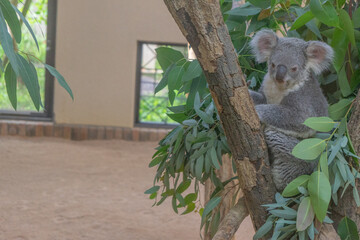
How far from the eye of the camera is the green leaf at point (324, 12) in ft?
5.24

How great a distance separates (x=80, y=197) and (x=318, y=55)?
9.01 feet

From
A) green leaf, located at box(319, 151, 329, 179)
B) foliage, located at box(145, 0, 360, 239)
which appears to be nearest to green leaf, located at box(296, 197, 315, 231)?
foliage, located at box(145, 0, 360, 239)

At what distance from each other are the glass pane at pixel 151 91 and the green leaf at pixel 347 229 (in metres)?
5.08

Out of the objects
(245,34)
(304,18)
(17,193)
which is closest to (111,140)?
(17,193)

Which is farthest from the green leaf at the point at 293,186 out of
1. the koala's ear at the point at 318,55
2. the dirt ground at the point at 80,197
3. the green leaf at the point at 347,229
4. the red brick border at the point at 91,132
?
the red brick border at the point at 91,132

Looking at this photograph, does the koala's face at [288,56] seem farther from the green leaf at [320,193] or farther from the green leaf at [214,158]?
the green leaf at [320,193]

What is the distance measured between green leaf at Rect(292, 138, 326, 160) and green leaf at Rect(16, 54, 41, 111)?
0.83 m

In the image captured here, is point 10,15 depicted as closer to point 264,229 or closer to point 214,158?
point 214,158

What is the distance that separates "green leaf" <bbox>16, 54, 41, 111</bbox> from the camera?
1606 millimetres

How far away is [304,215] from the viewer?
158 cm

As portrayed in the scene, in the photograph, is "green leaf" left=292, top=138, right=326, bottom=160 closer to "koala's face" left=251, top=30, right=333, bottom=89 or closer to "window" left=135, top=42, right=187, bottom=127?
"koala's face" left=251, top=30, right=333, bottom=89

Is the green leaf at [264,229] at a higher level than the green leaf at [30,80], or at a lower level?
lower

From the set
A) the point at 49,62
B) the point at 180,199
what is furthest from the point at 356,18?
the point at 49,62

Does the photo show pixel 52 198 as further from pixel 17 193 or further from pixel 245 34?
pixel 245 34
